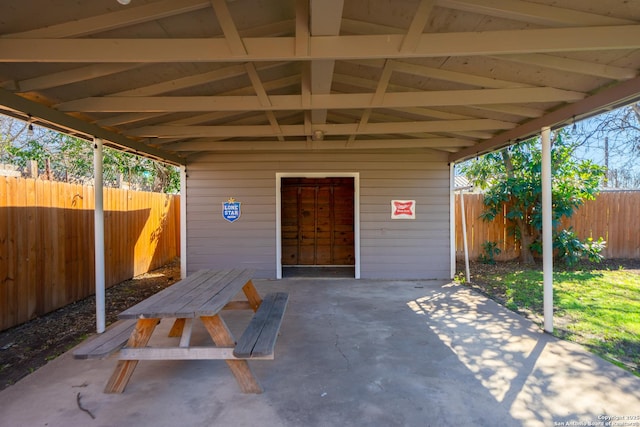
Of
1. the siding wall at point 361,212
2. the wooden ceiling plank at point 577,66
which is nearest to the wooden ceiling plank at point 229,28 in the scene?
the wooden ceiling plank at point 577,66

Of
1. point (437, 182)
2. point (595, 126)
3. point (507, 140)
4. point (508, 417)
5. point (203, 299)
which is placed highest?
point (595, 126)

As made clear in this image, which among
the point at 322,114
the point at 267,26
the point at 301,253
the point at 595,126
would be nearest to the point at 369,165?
the point at 322,114

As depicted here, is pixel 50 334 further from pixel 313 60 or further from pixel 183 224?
pixel 313 60

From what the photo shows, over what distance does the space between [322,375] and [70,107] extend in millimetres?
3460

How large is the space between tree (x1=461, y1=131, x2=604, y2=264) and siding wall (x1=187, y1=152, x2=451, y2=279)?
1.91 m

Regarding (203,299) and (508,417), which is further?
(203,299)

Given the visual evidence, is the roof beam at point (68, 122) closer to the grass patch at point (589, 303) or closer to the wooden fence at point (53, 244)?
Result: the wooden fence at point (53, 244)

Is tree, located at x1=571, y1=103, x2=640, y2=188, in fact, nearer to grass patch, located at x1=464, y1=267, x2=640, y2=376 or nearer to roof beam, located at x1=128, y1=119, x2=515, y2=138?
grass patch, located at x1=464, y1=267, x2=640, y2=376

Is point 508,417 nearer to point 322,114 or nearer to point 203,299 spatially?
point 203,299

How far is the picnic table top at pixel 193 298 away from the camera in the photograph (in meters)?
2.30

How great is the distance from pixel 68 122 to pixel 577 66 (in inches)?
185

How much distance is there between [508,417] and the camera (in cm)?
216

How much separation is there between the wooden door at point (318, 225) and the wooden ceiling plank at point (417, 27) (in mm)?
A: 6128

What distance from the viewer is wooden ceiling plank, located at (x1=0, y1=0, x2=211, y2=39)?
7.18 ft
